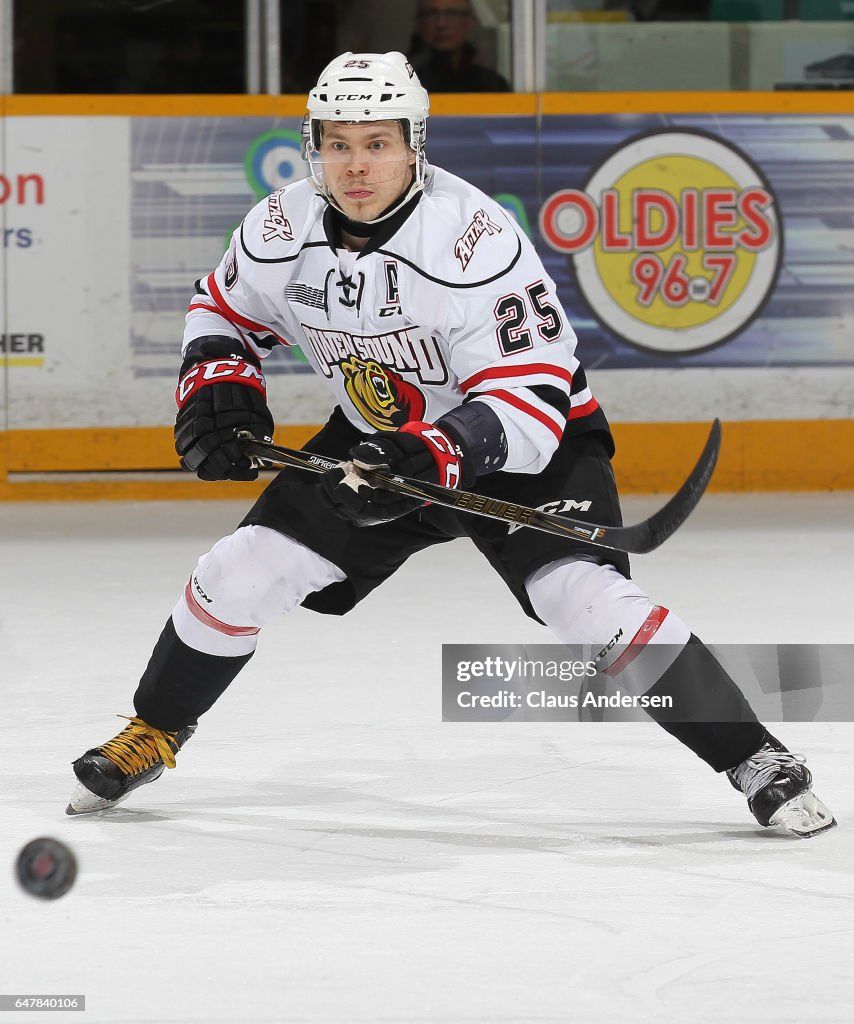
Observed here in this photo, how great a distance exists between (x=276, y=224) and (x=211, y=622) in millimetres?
541

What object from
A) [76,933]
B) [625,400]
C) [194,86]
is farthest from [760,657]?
[194,86]

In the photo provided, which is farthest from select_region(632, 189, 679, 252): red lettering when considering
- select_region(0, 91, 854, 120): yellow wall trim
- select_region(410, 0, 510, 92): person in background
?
select_region(410, 0, 510, 92): person in background

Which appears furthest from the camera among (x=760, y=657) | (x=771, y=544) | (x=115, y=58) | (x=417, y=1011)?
(x=115, y=58)

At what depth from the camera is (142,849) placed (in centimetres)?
235

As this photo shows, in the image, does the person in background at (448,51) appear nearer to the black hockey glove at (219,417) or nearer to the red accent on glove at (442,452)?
the black hockey glove at (219,417)

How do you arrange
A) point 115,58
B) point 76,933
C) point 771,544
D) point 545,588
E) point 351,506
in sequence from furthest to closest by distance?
point 115,58, point 771,544, point 545,588, point 351,506, point 76,933

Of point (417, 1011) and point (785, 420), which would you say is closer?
point (417, 1011)

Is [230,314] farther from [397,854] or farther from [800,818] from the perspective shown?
[800,818]

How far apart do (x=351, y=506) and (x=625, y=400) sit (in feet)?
11.7

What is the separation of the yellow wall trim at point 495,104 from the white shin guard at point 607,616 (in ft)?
11.5

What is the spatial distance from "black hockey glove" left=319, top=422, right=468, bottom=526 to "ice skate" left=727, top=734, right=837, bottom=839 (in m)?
0.53

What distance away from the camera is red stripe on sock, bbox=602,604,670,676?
2379 millimetres

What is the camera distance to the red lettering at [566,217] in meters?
5.73

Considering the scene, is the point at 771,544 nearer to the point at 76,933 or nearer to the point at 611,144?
the point at 611,144
